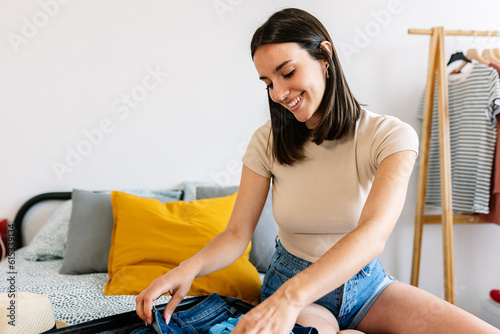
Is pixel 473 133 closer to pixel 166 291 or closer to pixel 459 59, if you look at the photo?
pixel 459 59

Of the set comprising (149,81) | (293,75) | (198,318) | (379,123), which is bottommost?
(198,318)

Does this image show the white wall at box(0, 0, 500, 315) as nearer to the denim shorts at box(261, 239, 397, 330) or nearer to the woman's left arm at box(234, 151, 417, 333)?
the denim shorts at box(261, 239, 397, 330)

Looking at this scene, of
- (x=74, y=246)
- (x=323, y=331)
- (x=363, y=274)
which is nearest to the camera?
(x=323, y=331)

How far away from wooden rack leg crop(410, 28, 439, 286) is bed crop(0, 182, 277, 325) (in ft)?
2.89

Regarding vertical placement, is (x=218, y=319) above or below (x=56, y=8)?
below

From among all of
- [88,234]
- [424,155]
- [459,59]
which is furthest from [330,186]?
[459,59]

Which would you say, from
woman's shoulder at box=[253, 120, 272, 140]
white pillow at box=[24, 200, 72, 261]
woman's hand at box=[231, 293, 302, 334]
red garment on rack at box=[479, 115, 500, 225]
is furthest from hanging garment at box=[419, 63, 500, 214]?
white pillow at box=[24, 200, 72, 261]

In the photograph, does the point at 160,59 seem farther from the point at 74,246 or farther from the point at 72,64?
the point at 74,246

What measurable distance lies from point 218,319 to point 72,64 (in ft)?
5.40

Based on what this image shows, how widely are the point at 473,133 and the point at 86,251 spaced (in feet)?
6.37

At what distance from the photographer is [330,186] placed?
3.79 ft

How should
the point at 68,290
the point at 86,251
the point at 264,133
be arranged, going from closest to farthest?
the point at 264,133 → the point at 68,290 → the point at 86,251

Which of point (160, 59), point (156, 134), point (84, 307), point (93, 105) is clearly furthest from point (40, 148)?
point (84, 307)

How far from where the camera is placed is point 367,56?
2.33 meters
